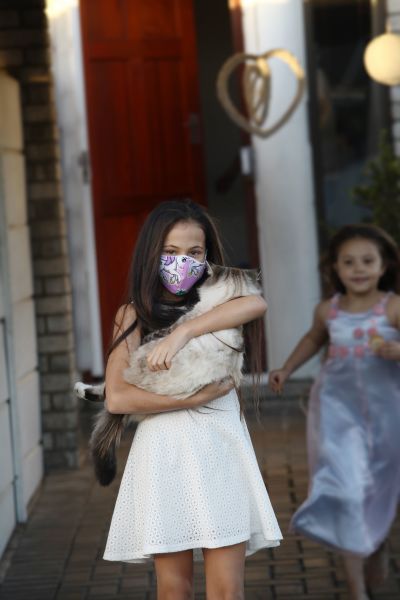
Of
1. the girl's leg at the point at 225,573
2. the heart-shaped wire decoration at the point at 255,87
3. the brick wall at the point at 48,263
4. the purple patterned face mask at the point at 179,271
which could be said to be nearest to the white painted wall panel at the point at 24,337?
the brick wall at the point at 48,263

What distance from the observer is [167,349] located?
315 cm

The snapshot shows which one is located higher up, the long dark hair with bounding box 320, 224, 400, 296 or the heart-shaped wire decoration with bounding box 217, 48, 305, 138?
the heart-shaped wire decoration with bounding box 217, 48, 305, 138

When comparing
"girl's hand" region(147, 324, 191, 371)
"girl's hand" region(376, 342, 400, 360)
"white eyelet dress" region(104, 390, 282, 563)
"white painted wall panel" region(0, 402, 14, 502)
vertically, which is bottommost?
"white painted wall panel" region(0, 402, 14, 502)

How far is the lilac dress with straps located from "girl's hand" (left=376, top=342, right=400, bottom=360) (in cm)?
13

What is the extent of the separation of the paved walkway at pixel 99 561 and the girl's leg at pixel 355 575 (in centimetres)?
21

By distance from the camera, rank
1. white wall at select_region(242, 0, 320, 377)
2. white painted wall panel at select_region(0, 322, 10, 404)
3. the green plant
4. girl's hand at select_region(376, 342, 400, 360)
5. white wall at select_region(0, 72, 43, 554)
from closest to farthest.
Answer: girl's hand at select_region(376, 342, 400, 360)
white painted wall panel at select_region(0, 322, 10, 404)
white wall at select_region(0, 72, 43, 554)
the green plant
white wall at select_region(242, 0, 320, 377)

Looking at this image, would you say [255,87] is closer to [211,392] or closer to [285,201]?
[285,201]

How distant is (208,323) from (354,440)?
5.06ft

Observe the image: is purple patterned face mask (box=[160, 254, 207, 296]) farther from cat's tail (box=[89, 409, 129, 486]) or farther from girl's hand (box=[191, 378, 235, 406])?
cat's tail (box=[89, 409, 129, 486])

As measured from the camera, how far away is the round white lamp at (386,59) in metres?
6.66

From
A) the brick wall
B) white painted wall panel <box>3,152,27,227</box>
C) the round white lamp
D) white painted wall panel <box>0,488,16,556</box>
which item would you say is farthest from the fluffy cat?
the round white lamp


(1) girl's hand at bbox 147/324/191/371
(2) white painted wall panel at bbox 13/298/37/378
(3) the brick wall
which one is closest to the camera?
(1) girl's hand at bbox 147/324/191/371

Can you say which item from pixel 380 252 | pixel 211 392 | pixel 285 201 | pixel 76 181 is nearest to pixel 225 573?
pixel 211 392

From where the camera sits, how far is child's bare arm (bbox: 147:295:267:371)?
3.15 meters
